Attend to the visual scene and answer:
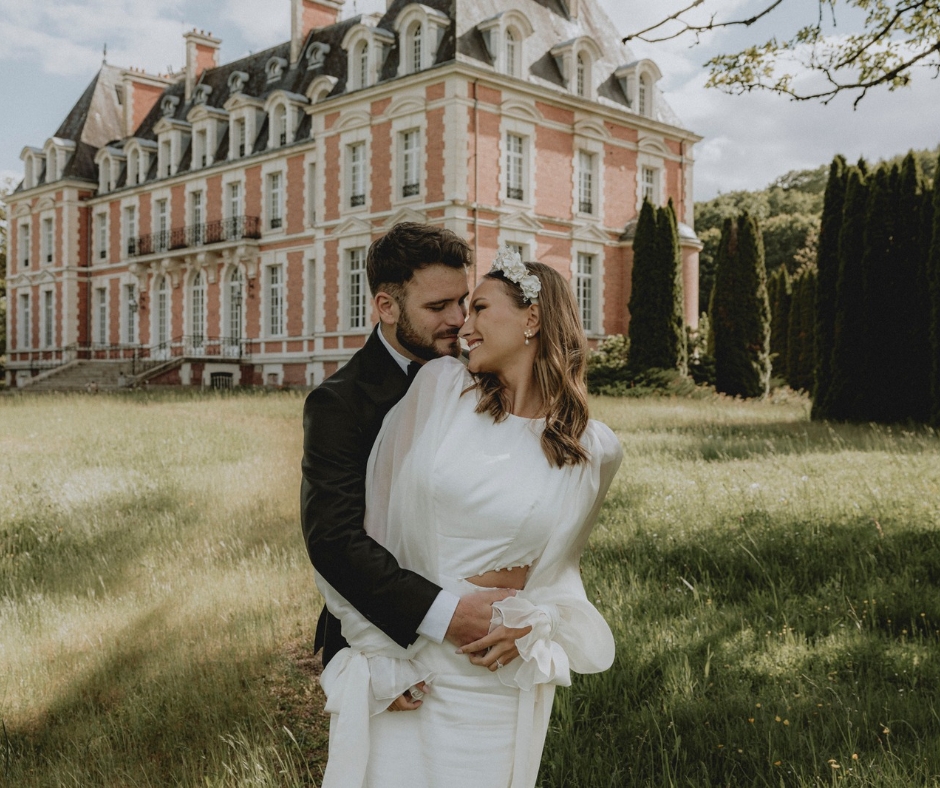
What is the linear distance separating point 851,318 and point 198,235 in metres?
25.4

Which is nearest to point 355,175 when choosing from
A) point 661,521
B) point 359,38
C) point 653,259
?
point 359,38

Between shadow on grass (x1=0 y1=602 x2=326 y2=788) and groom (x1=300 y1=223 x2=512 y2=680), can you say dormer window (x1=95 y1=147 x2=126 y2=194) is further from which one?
groom (x1=300 y1=223 x2=512 y2=680)

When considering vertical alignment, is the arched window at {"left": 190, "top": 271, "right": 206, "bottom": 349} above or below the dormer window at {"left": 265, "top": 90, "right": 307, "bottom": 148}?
below

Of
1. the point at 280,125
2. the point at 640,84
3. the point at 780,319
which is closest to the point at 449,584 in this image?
the point at 640,84

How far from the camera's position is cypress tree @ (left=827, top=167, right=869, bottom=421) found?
48.2ft

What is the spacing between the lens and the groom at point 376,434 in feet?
7.54

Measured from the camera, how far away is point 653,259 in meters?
23.6

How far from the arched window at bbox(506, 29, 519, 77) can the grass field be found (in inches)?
727

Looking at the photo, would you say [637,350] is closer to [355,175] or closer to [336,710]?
[355,175]

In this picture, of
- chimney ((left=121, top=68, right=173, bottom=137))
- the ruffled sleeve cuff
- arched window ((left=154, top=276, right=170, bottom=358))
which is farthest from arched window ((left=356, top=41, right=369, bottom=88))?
the ruffled sleeve cuff

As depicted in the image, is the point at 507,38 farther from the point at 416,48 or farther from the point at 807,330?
the point at 807,330

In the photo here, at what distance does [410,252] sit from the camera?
262 centimetres

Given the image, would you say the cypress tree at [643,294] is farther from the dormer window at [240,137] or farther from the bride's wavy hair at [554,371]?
the bride's wavy hair at [554,371]

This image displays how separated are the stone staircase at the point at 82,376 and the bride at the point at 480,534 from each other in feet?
99.8
